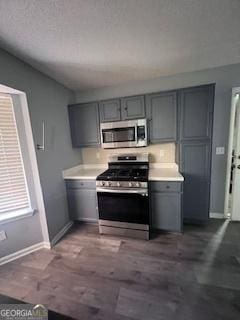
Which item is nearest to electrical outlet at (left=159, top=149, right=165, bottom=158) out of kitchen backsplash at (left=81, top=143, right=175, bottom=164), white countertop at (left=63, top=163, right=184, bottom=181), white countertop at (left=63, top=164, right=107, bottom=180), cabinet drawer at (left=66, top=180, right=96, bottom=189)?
kitchen backsplash at (left=81, top=143, right=175, bottom=164)

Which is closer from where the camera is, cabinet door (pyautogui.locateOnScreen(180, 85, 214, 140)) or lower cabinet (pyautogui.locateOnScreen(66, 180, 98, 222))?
cabinet door (pyautogui.locateOnScreen(180, 85, 214, 140))

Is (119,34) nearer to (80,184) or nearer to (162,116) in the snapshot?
(162,116)

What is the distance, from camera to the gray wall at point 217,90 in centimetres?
241

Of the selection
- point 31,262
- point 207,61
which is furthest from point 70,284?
point 207,61

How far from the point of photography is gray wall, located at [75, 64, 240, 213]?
94.7 inches

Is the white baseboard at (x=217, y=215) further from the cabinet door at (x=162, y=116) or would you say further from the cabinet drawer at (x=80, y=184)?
the cabinet drawer at (x=80, y=184)

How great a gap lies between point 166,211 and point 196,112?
1528 millimetres

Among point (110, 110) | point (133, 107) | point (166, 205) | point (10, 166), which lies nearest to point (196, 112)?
point (133, 107)

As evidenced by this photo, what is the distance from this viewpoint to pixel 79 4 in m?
1.17

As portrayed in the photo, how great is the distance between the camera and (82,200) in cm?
268

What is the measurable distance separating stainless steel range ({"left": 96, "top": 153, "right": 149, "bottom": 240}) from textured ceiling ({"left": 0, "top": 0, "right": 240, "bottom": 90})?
1.60 meters

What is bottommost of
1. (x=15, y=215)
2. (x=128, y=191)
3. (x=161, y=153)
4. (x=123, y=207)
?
(x=123, y=207)

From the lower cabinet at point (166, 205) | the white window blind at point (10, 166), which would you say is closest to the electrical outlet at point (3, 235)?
the white window blind at point (10, 166)

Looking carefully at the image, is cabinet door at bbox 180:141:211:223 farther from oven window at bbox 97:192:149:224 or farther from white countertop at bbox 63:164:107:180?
white countertop at bbox 63:164:107:180
